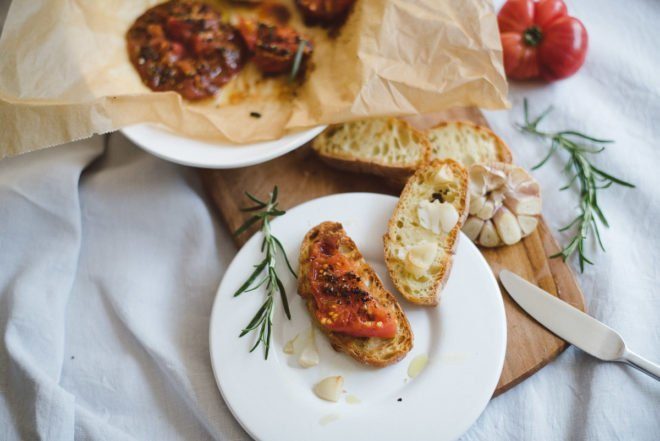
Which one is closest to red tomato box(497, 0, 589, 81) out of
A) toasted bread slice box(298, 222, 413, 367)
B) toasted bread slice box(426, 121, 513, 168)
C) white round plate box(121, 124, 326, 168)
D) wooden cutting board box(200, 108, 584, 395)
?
wooden cutting board box(200, 108, 584, 395)

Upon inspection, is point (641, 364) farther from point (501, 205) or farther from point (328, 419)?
point (328, 419)

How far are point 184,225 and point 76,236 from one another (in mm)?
385

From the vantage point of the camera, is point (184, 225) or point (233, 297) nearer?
point (233, 297)

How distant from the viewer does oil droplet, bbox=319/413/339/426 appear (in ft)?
5.91

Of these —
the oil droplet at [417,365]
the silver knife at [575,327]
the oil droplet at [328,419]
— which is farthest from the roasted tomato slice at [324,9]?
the oil droplet at [328,419]

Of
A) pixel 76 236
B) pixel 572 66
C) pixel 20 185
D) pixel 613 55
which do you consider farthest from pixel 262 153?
pixel 613 55

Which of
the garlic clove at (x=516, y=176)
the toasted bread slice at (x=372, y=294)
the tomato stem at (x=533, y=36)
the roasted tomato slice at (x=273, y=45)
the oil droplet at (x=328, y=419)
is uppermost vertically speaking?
the tomato stem at (x=533, y=36)

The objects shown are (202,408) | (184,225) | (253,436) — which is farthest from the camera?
(184,225)

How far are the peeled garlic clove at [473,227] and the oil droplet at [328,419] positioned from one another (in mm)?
799

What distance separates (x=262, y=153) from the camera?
212 cm

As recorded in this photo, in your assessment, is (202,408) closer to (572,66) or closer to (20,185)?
(20,185)

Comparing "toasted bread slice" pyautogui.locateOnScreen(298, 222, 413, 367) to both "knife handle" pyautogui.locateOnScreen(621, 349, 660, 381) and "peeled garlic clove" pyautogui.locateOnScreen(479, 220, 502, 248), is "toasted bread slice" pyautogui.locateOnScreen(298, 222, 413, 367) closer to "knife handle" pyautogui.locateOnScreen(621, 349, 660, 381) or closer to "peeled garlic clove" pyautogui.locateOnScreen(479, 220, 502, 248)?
"peeled garlic clove" pyautogui.locateOnScreen(479, 220, 502, 248)

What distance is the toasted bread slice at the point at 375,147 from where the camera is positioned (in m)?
2.23

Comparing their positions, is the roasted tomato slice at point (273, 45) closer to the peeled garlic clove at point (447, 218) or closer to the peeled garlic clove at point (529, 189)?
the peeled garlic clove at point (447, 218)
